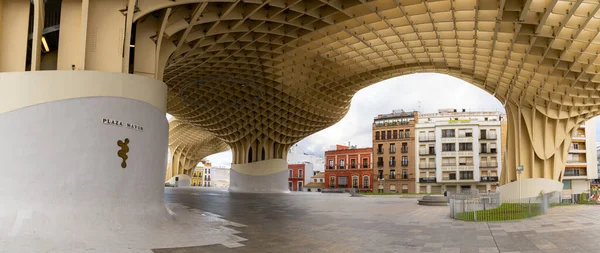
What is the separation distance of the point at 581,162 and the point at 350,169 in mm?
44261

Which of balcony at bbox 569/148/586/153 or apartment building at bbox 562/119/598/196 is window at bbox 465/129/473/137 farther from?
balcony at bbox 569/148/586/153

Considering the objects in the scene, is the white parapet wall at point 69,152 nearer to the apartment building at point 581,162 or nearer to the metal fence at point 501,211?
the metal fence at point 501,211

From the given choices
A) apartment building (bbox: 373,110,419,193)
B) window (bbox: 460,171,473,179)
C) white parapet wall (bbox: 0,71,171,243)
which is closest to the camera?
white parapet wall (bbox: 0,71,171,243)

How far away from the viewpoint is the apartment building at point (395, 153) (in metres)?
87.1

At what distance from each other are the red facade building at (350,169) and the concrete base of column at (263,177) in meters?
30.0

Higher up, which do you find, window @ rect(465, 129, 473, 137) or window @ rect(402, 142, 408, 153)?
window @ rect(465, 129, 473, 137)

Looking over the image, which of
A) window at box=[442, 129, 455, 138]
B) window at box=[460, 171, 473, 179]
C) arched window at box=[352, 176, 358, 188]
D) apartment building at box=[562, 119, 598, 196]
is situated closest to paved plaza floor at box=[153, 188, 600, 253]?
window at box=[460, 171, 473, 179]

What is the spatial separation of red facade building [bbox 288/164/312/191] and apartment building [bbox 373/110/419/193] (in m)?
27.6

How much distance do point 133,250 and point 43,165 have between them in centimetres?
545

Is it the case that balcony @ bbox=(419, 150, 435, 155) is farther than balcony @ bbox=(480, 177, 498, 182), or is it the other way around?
balcony @ bbox=(419, 150, 435, 155)

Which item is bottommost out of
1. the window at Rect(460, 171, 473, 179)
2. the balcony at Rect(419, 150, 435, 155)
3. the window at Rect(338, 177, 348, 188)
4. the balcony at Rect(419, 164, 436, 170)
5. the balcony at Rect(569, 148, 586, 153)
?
the window at Rect(338, 177, 348, 188)

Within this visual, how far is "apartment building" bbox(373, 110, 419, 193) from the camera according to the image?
87.1m

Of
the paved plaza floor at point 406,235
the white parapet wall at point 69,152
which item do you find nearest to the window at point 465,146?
the paved plaza floor at point 406,235

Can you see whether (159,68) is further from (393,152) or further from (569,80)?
(393,152)
